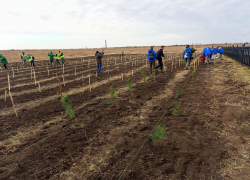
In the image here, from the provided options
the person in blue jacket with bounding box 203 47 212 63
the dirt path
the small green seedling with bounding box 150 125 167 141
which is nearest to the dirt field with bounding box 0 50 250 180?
the dirt path

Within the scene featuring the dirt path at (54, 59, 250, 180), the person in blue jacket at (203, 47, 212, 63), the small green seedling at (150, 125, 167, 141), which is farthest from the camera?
the person in blue jacket at (203, 47, 212, 63)

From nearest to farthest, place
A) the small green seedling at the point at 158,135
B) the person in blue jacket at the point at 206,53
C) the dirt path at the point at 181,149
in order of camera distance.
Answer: the dirt path at the point at 181,149 < the small green seedling at the point at 158,135 < the person in blue jacket at the point at 206,53

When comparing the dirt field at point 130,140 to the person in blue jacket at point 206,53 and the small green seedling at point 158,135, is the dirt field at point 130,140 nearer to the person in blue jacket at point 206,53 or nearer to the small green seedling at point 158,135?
the small green seedling at point 158,135

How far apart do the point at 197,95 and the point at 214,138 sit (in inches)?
130

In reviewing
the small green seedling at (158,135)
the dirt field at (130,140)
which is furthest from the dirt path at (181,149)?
the small green seedling at (158,135)

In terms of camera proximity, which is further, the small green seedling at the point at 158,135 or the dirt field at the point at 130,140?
the small green seedling at the point at 158,135

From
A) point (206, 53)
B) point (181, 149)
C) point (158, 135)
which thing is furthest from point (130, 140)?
point (206, 53)

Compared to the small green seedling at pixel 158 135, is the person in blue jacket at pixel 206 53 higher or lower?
higher

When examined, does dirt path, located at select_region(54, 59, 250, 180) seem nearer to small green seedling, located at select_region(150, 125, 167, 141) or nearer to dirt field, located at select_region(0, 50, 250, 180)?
dirt field, located at select_region(0, 50, 250, 180)

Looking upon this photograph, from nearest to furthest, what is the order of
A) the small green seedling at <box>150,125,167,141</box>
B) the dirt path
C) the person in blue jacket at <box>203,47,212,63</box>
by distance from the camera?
the dirt path < the small green seedling at <box>150,125,167,141</box> < the person in blue jacket at <box>203,47,212,63</box>

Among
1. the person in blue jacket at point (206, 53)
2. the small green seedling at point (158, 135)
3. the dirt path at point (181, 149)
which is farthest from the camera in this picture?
the person in blue jacket at point (206, 53)

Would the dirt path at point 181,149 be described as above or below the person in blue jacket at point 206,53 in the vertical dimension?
below

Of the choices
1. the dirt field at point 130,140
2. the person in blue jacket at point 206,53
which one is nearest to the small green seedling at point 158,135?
the dirt field at point 130,140

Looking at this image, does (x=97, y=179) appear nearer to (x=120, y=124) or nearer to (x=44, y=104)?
(x=120, y=124)
